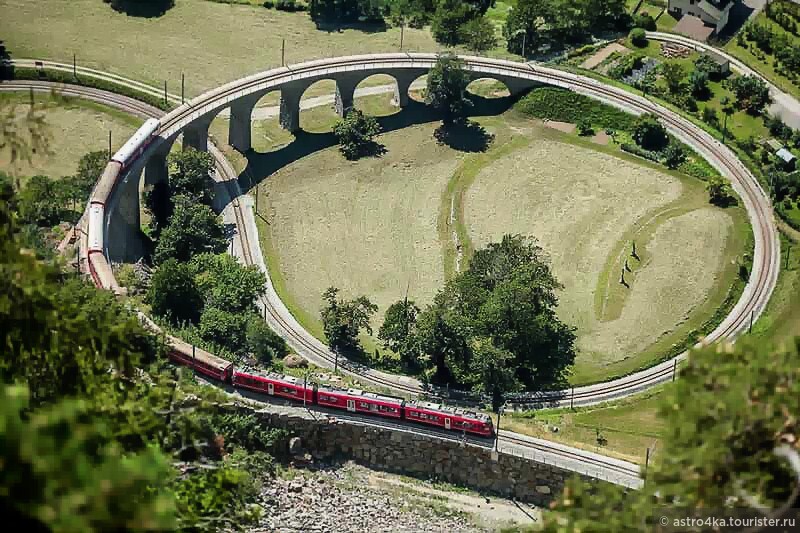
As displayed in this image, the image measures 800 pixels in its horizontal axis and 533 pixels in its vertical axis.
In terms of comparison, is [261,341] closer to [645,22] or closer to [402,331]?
[402,331]

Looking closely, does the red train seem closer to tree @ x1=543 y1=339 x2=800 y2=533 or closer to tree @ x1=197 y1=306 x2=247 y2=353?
tree @ x1=197 y1=306 x2=247 y2=353

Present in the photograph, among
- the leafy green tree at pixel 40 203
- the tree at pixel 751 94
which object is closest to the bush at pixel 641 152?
the tree at pixel 751 94

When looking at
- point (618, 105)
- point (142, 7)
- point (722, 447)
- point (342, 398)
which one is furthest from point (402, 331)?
point (142, 7)

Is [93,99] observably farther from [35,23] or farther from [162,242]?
[162,242]

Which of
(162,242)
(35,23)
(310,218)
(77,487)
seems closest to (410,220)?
(310,218)

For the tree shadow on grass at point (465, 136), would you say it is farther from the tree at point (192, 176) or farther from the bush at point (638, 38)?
the tree at point (192, 176)
